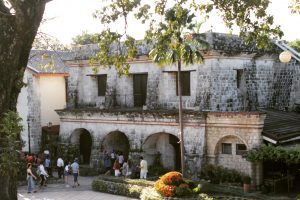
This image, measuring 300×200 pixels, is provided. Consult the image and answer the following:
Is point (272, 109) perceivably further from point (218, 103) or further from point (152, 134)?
point (152, 134)

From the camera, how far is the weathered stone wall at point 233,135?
2317 cm

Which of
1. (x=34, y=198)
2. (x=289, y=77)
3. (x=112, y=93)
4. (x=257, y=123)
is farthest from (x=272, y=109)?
(x=34, y=198)

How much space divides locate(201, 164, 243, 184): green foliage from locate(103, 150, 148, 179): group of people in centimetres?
323

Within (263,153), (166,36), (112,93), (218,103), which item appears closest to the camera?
(166,36)

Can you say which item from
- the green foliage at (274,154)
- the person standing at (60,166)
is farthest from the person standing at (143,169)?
the green foliage at (274,154)

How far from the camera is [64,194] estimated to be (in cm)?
2389

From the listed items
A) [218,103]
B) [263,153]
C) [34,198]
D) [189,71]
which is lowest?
[34,198]

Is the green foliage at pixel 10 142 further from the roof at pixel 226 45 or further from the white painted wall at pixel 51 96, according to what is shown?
the white painted wall at pixel 51 96

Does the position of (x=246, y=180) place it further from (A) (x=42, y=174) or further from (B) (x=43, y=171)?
(A) (x=42, y=174)

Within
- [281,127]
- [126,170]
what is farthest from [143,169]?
[281,127]

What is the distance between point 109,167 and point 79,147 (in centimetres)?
410

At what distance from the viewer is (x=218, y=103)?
2617 centimetres

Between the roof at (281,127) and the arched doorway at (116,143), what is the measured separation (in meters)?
9.59

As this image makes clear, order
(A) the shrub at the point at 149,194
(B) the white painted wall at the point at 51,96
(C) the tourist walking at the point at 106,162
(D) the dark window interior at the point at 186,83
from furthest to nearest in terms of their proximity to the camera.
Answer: (B) the white painted wall at the point at 51,96 → (C) the tourist walking at the point at 106,162 → (D) the dark window interior at the point at 186,83 → (A) the shrub at the point at 149,194
